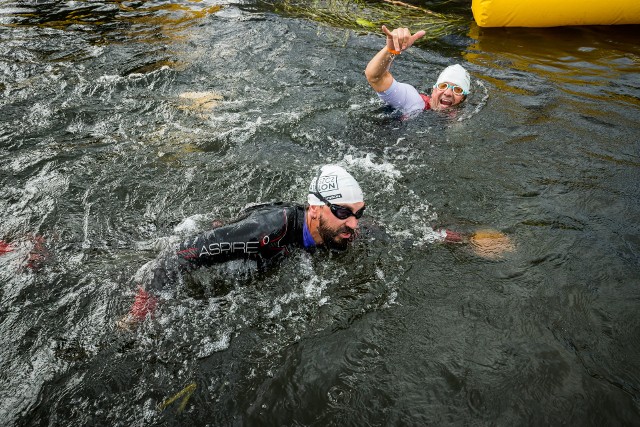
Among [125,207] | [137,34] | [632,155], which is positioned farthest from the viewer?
[137,34]

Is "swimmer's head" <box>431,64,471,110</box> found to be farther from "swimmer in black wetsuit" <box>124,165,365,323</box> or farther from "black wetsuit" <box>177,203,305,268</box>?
"black wetsuit" <box>177,203,305,268</box>

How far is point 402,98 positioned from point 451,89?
2.65 ft

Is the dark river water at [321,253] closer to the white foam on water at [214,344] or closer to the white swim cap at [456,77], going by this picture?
the white foam on water at [214,344]

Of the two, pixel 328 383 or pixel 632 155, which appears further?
pixel 632 155

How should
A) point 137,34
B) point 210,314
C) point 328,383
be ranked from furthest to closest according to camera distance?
point 137,34 < point 210,314 < point 328,383

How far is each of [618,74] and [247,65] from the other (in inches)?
253

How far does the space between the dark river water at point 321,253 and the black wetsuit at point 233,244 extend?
27cm

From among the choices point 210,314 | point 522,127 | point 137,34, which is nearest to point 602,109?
point 522,127

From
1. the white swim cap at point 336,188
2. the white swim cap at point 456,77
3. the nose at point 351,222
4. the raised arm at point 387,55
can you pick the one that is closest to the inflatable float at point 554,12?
the white swim cap at point 456,77

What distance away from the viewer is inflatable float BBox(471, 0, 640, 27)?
8.80 metres

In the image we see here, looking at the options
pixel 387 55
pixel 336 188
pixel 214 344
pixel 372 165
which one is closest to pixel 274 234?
pixel 336 188

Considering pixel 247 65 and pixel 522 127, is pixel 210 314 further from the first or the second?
pixel 247 65

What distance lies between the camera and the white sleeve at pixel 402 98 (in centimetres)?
612

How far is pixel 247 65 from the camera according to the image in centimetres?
823
